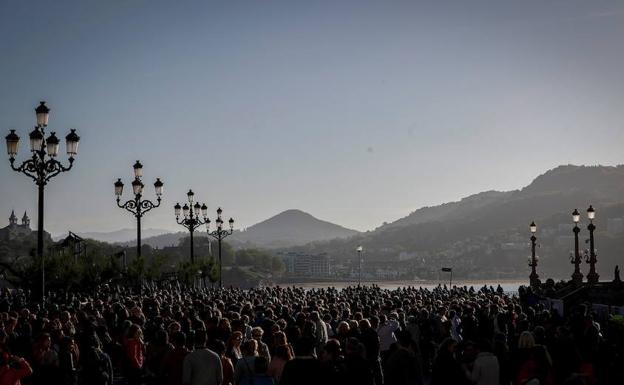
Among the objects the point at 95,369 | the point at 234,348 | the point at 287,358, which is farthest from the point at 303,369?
the point at 95,369

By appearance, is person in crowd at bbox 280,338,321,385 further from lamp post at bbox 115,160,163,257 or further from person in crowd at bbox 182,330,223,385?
lamp post at bbox 115,160,163,257

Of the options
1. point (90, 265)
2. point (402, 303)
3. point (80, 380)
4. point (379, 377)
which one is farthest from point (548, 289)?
point (80, 380)

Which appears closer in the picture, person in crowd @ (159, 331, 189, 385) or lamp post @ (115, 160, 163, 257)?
person in crowd @ (159, 331, 189, 385)

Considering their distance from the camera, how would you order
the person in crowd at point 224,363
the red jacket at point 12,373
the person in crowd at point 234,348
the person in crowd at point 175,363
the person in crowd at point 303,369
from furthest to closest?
the person in crowd at point 234,348
the person in crowd at point 175,363
the person in crowd at point 224,363
the red jacket at point 12,373
the person in crowd at point 303,369

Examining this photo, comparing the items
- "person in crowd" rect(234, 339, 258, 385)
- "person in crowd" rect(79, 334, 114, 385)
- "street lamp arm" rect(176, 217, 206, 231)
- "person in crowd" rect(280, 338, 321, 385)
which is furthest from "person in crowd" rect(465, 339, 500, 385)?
"street lamp arm" rect(176, 217, 206, 231)

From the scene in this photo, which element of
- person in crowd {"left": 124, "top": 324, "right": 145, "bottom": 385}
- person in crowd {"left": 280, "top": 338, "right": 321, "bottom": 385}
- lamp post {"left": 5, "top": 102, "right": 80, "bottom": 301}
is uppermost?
lamp post {"left": 5, "top": 102, "right": 80, "bottom": 301}

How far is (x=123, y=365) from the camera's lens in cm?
1216

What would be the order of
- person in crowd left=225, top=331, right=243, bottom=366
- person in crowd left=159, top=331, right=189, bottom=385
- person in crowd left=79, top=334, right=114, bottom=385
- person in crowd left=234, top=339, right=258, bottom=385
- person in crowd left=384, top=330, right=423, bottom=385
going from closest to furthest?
person in crowd left=234, top=339, right=258, bottom=385 < person in crowd left=384, top=330, right=423, bottom=385 < person in crowd left=159, top=331, right=189, bottom=385 < person in crowd left=79, top=334, right=114, bottom=385 < person in crowd left=225, top=331, right=243, bottom=366

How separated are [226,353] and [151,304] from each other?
10951mm

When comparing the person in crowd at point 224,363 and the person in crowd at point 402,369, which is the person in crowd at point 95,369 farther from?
the person in crowd at point 402,369

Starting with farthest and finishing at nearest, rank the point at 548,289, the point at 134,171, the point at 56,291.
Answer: the point at 548,289 → the point at 56,291 → the point at 134,171

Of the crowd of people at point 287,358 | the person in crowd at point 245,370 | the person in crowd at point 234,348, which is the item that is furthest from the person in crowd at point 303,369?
the person in crowd at point 234,348

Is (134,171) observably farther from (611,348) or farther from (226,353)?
(611,348)

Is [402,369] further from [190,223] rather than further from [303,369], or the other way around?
[190,223]
